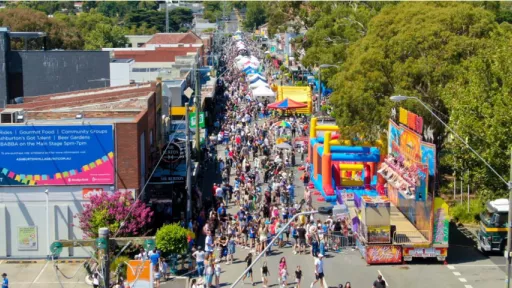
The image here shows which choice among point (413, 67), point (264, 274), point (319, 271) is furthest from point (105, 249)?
point (413, 67)

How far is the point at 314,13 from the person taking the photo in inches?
3211

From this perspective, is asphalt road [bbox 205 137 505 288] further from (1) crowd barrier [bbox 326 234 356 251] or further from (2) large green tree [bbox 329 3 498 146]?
(2) large green tree [bbox 329 3 498 146]

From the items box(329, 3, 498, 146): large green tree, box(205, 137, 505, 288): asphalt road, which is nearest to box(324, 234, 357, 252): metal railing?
box(205, 137, 505, 288): asphalt road

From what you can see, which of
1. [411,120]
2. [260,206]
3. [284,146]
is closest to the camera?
[411,120]

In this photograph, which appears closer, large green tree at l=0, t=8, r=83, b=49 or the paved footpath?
the paved footpath

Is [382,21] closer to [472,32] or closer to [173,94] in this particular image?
[472,32]

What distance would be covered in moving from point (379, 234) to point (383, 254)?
30.5 inches

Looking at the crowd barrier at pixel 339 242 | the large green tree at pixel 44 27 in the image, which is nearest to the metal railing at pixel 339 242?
the crowd barrier at pixel 339 242

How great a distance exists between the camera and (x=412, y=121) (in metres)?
33.5

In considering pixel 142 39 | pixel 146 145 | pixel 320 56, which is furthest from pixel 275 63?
pixel 146 145

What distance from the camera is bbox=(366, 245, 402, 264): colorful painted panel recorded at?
105 feet

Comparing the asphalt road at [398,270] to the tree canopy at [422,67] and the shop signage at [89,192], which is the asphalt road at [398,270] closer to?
the tree canopy at [422,67]

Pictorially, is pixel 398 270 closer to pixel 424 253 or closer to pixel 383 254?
pixel 383 254

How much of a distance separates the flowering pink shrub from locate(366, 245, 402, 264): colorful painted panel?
8.33 metres
